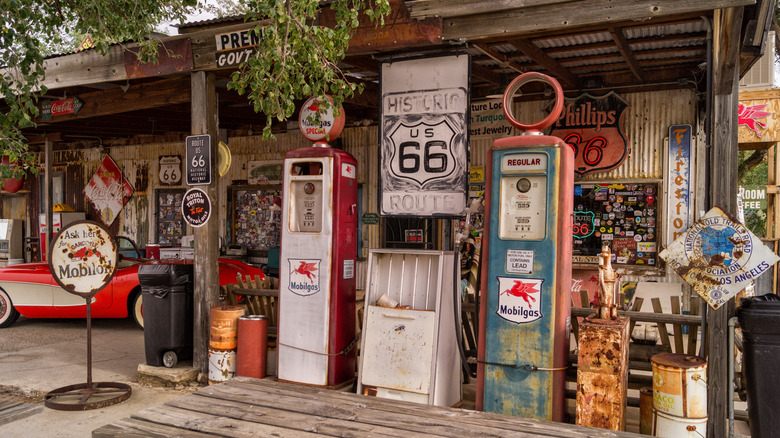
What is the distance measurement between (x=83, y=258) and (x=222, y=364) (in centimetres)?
169

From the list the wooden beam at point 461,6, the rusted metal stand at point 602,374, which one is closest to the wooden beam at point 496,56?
the wooden beam at point 461,6

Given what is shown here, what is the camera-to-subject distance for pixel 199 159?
652 centimetres

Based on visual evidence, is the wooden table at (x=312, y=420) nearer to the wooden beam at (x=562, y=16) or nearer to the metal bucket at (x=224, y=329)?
the metal bucket at (x=224, y=329)

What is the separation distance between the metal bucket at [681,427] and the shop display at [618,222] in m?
4.78

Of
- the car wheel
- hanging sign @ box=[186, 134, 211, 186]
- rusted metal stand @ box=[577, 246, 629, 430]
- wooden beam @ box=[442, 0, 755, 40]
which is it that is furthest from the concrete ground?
wooden beam @ box=[442, 0, 755, 40]

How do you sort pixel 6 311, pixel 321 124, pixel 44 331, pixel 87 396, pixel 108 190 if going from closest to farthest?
pixel 321 124 < pixel 87 396 < pixel 44 331 < pixel 6 311 < pixel 108 190

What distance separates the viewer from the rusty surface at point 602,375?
410 cm

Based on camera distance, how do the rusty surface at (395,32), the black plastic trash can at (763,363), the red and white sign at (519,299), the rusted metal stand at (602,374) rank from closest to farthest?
the black plastic trash can at (763,363) < the rusted metal stand at (602,374) < the red and white sign at (519,299) < the rusty surface at (395,32)

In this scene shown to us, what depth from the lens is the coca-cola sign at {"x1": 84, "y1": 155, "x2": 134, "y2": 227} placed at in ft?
46.5

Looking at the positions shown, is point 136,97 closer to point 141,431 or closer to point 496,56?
point 496,56

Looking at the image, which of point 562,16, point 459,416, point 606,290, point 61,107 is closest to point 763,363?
point 606,290

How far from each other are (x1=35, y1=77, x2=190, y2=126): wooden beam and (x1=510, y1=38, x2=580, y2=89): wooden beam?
4.02 metres

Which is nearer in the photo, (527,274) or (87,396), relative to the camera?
(527,274)

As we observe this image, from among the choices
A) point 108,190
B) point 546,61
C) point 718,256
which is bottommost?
point 718,256
